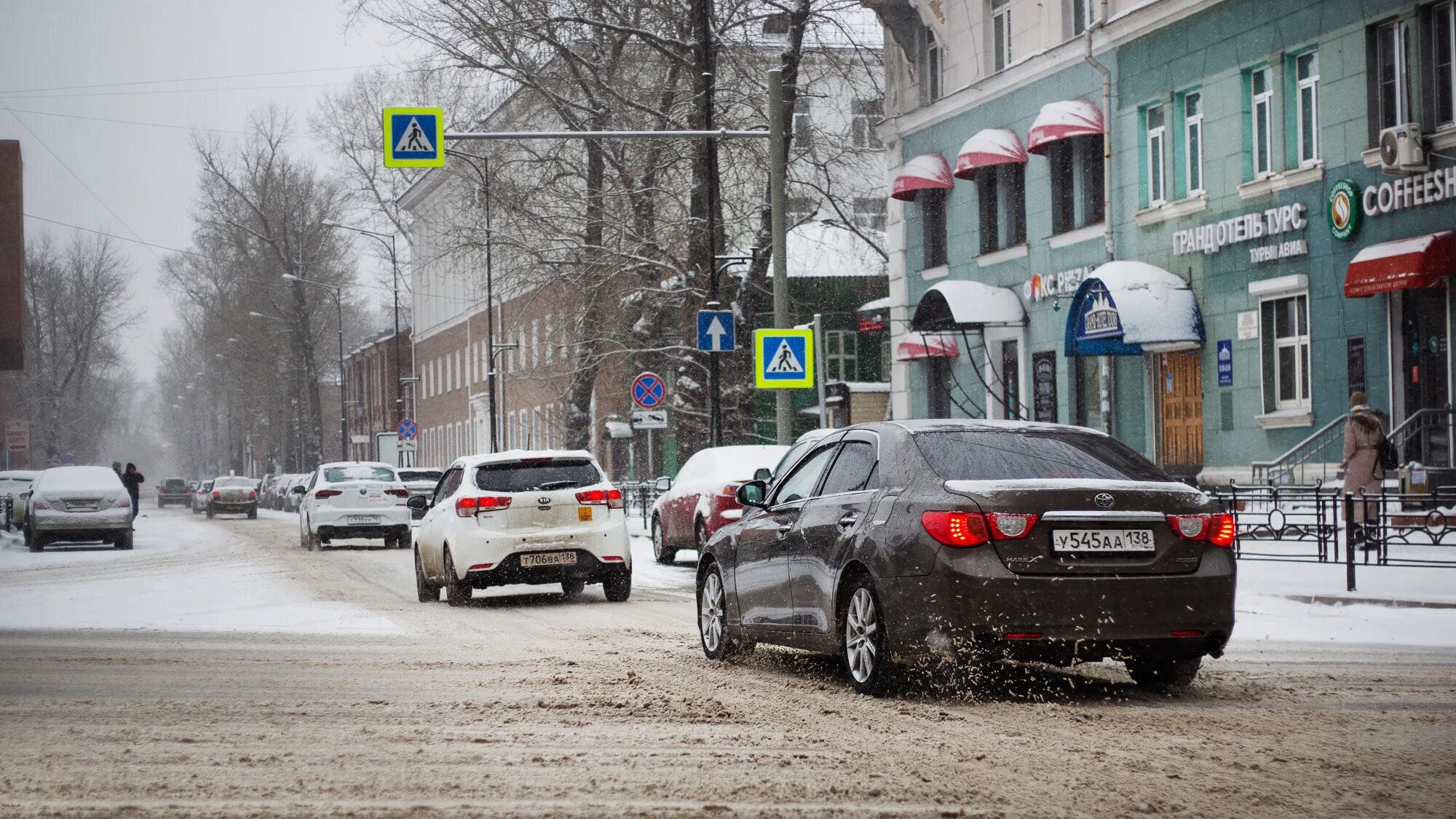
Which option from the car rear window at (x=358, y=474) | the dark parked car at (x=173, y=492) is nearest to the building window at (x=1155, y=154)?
the car rear window at (x=358, y=474)

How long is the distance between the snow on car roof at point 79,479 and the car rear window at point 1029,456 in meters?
28.0

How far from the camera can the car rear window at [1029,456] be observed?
9.20 meters

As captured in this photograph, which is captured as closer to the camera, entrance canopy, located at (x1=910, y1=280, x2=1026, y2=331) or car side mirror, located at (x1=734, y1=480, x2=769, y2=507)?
car side mirror, located at (x1=734, y1=480, x2=769, y2=507)

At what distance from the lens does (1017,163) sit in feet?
107

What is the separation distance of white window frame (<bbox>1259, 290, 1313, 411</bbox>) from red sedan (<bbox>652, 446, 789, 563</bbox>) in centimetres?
707

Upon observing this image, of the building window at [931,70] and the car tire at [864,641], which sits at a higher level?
the building window at [931,70]

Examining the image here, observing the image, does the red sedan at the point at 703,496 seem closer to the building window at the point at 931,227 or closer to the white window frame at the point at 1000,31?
the white window frame at the point at 1000,31

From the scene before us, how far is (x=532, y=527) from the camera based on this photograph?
17578 mm

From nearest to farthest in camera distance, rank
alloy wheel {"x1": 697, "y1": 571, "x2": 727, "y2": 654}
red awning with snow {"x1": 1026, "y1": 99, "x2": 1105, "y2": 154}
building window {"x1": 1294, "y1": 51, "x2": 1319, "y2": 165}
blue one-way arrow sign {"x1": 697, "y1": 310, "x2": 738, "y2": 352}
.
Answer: alloy wheel {"x1": 697, "y1": 571, "x2": 727, "y2": 654}
building window {"x1": 1294, "y1": 51, "x2": 1319, "y2": 165}
blue one-way arrow sign {"x1": 697, "y1": 310, "x2": 738, "y2": 352}
red awning with snow {"x1": 1026, "y1": 99, "x2": 1105, "y2": 154}

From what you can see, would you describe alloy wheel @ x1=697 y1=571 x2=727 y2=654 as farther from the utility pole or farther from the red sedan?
the utility pole

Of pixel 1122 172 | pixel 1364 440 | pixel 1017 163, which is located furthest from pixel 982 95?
pixel 1364 440

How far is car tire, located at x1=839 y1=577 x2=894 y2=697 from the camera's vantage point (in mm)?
9195

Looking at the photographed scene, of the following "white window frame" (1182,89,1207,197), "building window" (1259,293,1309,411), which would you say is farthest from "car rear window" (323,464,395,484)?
"building window" (1259,293,1309,411)

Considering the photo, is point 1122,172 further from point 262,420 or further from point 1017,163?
point 262,420
